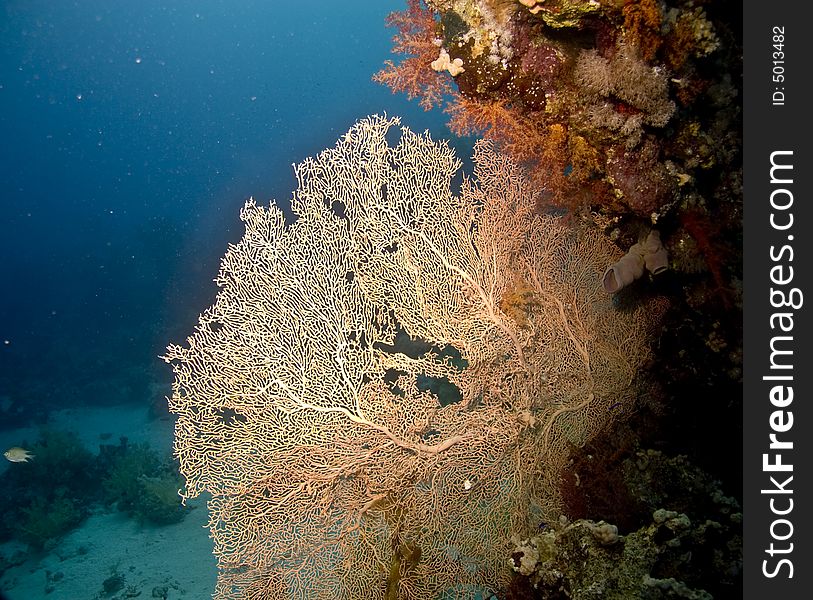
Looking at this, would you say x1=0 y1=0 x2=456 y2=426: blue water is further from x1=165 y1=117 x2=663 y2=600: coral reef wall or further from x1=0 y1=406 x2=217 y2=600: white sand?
x1=165 y1=117 x2=663 y2=600: coral reef wall

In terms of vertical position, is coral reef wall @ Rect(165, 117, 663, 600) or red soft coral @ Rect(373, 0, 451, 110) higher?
red soft coral @ Rect(373, 0, 451, 110)

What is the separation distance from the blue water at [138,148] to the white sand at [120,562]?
9.55 metres

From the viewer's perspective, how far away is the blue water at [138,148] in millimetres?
26312

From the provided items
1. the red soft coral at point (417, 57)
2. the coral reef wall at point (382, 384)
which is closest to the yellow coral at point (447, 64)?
the red soft coral at point (417, 57)

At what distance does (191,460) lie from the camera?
12.4 feet

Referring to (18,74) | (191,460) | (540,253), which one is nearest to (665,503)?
(540,253)

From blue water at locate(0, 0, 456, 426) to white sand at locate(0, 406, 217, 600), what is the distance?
955 cm

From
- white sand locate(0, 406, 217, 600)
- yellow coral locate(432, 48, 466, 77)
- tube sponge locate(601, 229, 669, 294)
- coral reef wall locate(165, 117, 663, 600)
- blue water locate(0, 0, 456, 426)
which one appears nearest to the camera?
tube sponge locate(601, 229, 669, 294)

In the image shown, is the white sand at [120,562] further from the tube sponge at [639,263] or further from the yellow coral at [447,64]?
the yellow coral at [447,64]

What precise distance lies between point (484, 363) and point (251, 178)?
63391mm

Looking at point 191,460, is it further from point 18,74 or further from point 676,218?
point 18,74

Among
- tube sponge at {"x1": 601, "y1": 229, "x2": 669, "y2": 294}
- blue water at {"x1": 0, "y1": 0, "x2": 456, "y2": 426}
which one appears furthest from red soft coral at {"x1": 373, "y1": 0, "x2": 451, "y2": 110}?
blue water at {"x1": 0, "y1": 0, "x2": 456, "y2": 426}

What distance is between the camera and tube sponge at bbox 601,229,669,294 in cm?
354
